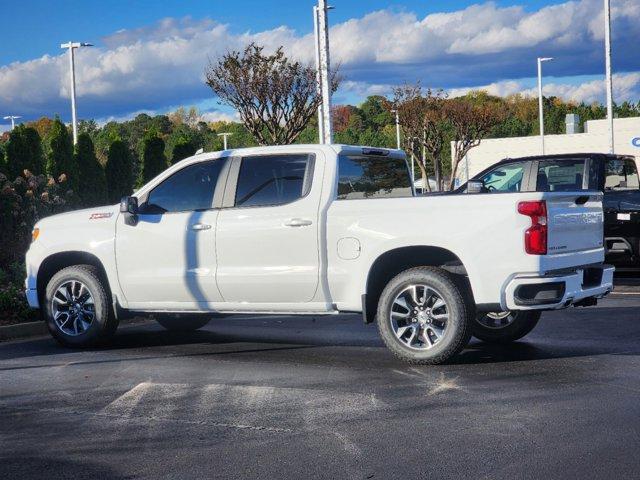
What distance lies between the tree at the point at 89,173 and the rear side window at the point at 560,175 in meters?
14.9

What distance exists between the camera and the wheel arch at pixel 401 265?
29.9 ft

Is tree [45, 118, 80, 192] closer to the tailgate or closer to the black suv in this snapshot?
the black suv

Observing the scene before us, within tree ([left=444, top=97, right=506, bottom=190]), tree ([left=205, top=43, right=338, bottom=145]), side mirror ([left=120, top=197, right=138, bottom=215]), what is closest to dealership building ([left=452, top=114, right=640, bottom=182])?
tree ([left=444, top=97, right=506, bottom=190])

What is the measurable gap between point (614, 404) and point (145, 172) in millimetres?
24038

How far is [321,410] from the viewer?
7.20m

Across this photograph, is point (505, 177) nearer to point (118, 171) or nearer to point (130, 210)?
point (130, 210)

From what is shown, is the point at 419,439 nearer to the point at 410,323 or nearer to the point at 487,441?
the point at 487,441

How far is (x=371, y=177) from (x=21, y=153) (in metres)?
14.6

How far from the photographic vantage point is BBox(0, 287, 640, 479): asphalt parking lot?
5766mm

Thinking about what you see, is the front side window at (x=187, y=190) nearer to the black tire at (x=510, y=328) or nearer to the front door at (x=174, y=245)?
the front door at (x=174, y=245)

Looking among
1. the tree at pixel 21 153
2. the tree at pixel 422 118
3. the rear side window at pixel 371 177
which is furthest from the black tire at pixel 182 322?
the tree at pixel 422 118

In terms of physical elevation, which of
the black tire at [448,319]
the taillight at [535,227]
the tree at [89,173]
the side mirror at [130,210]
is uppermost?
the tree at [89,173]

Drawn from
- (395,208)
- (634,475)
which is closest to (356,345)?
(395,208)

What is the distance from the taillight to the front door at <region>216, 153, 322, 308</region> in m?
1.96
